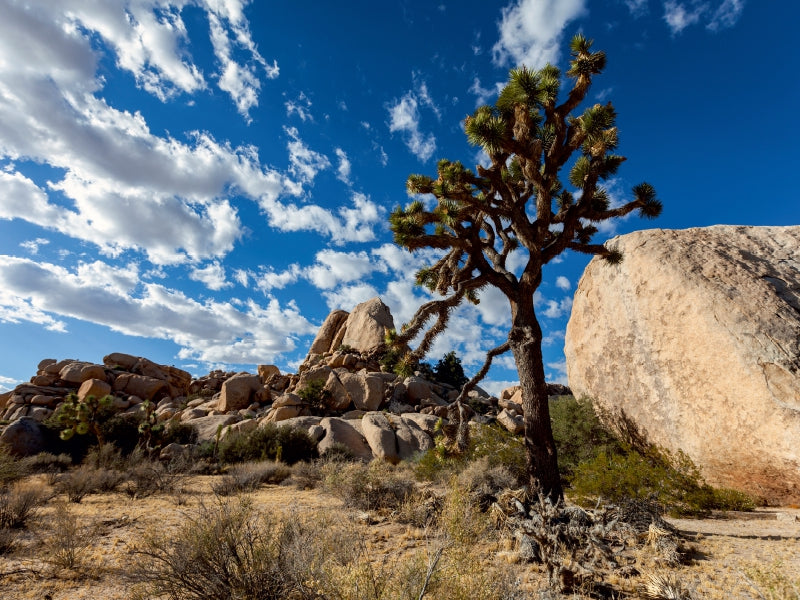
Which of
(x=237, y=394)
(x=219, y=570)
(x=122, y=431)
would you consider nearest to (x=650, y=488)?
(x=219, y=570)

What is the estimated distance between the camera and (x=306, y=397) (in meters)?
24.5

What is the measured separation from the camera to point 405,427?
1848 cm

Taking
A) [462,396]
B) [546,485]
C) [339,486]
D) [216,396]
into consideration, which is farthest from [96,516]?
[216,396]

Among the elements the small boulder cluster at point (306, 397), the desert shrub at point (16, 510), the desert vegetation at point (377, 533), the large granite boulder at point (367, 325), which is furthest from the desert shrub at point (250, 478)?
the large granite boulder at point (367, 325)

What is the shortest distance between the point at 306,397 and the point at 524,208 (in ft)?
63.5

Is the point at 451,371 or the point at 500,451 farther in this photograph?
the point at 451,371

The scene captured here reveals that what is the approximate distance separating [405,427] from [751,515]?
41.4ft

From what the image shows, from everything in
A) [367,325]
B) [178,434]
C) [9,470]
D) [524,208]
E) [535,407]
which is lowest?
[9,470]

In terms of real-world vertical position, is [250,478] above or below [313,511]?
above

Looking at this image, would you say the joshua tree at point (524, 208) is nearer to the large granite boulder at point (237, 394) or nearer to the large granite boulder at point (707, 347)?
the large granite boulder at point (707, 347)

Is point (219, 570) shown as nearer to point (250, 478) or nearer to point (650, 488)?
point (650, 488)

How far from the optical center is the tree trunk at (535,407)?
7277 millimetres

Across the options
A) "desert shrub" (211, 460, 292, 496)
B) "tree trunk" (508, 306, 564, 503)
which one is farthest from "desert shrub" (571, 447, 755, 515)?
"desert shrub" (211, 460, 292, 496)

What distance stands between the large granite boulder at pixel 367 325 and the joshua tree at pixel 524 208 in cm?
2405
